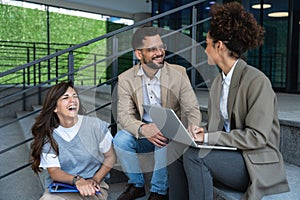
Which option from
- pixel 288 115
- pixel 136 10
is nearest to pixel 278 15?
pixel 288 115

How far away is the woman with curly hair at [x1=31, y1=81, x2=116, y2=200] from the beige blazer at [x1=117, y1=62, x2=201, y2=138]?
28 centimetres

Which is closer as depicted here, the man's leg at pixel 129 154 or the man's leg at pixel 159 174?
the man's leg at pixel 159 174

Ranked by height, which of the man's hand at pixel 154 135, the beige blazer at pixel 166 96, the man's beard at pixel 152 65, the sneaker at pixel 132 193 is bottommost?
→ the sneaker at pixel 132 193

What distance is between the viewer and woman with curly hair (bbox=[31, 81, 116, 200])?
1627 mm

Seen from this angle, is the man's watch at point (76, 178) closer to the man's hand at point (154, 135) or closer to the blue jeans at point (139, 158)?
the blue jeans at point (139, 158)

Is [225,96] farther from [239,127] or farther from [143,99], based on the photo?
[143,99]

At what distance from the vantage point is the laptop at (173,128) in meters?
1.37

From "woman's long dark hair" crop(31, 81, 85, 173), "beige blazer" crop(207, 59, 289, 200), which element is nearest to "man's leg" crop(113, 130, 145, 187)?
"woman's long dark hair" crop(31, 81, 85, 173)

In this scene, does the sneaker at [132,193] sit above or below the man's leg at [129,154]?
below

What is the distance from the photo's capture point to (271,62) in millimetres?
4789

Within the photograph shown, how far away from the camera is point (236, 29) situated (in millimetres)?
1453

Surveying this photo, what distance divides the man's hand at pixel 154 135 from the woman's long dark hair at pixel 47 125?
19.5 inches

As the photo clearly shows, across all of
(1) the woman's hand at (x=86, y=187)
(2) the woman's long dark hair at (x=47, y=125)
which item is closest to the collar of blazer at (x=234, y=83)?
(1) the woman's hand at (x=86, y=187)

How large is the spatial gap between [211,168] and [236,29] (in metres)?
0.64
